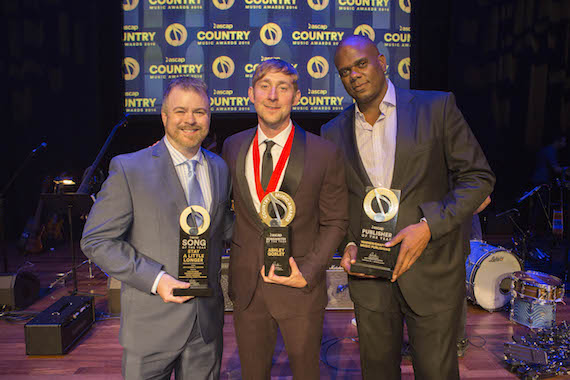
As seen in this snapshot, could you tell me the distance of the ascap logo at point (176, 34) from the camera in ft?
19.2

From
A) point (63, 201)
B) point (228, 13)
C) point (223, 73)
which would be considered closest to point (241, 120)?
point (223, 73)

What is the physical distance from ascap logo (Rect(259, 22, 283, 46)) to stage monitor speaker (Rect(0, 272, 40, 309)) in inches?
176

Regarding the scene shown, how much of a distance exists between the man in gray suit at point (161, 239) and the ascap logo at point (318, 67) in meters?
4.79

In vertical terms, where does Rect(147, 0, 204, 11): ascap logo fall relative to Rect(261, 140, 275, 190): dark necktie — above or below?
above

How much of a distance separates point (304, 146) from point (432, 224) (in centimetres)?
57

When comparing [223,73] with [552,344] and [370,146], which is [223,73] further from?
[552,344]

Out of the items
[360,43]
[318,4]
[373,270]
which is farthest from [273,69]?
[318,4]

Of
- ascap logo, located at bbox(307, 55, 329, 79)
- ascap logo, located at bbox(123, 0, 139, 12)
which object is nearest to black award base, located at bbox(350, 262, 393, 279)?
ascap logo, located at bbox(307, 55, 329, 79)

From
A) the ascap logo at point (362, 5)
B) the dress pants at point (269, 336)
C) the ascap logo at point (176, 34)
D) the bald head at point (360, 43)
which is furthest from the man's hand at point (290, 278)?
the ascap logo at point (362, 5)

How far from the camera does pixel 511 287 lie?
3.51 metres

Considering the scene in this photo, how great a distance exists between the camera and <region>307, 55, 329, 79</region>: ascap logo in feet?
A: 19.6

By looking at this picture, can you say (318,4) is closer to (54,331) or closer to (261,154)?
(261,154)

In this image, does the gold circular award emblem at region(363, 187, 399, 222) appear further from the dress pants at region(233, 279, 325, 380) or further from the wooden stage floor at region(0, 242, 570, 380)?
the wooden stage floor at region(0, 242, 570, 380)

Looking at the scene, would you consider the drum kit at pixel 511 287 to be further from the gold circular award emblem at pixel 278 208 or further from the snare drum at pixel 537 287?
the gold circular award emblem at pixel 278 208
